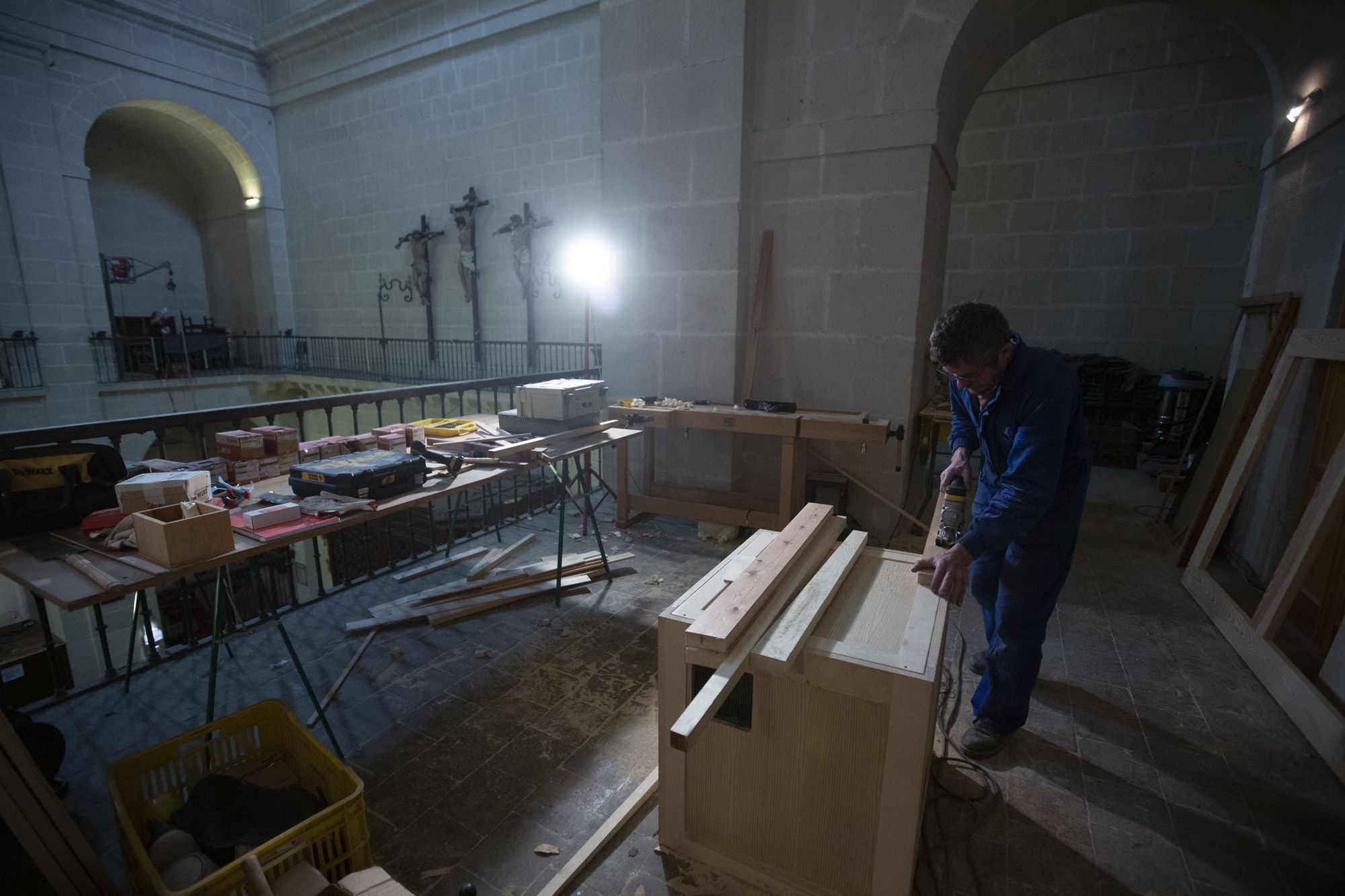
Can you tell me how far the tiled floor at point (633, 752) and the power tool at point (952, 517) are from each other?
95cm

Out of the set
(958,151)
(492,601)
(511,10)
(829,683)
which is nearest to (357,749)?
(492,601)

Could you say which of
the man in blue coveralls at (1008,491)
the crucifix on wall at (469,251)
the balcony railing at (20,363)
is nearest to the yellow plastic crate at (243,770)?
the man in blue coveralls at (1008,491)

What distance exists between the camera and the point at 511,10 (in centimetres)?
900

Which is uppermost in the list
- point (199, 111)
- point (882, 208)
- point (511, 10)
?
point (511, 10)

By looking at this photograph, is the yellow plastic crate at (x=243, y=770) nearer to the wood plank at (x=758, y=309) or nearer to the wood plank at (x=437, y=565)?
the wood plank at (x=437, y=565)

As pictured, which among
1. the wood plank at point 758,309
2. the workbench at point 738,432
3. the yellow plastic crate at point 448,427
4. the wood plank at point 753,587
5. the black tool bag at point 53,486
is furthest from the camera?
the wood plank at point 758,309

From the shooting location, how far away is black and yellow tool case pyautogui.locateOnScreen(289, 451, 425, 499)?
7.90ft

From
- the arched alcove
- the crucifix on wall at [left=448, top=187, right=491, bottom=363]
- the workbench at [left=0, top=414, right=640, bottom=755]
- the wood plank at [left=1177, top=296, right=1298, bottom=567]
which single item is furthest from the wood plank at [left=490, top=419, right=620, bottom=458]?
the arched alcove

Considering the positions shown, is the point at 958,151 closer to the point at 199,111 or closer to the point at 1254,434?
the point at 1254,434

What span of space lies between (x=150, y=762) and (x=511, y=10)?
34.0 ft

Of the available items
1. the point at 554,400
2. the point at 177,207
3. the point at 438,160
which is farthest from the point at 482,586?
the point at 177,207

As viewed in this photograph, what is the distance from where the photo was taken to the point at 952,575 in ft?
5.95

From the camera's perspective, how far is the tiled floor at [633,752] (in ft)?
6.36

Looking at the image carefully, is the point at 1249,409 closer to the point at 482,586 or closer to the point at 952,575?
the point at 952,575
